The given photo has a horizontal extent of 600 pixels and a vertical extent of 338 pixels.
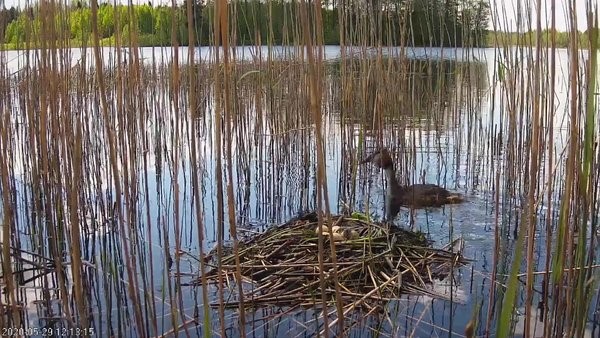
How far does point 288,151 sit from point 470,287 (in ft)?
7.19

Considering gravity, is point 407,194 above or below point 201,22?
below

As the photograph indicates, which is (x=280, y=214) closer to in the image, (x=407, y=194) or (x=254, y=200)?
(x=254, y=200)

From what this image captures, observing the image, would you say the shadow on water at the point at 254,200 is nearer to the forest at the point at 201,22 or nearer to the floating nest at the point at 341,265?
the floating nest at the point at 341,265

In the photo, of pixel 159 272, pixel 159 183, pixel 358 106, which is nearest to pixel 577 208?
pixel 159 272

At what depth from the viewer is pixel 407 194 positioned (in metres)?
4.38

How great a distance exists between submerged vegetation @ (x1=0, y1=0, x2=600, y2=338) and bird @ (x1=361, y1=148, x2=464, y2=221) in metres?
0.10

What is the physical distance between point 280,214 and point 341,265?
4.44 ft

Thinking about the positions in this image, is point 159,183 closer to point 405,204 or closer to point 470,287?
point 405,204

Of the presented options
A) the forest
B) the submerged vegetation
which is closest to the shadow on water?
the submerged vegetation

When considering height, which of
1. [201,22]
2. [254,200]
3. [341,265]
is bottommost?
[341,265]

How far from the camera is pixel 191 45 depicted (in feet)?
4.50

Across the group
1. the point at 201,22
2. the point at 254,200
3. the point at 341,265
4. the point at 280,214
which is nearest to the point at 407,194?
the point at 280,214

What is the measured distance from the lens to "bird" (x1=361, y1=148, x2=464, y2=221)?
4340mm

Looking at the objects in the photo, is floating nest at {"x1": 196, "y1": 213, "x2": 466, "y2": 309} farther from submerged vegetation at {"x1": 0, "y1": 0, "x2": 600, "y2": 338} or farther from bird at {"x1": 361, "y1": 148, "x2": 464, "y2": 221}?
bird at {"x1": 361, "y1": 148, "x2": 464, "y2": 221}
